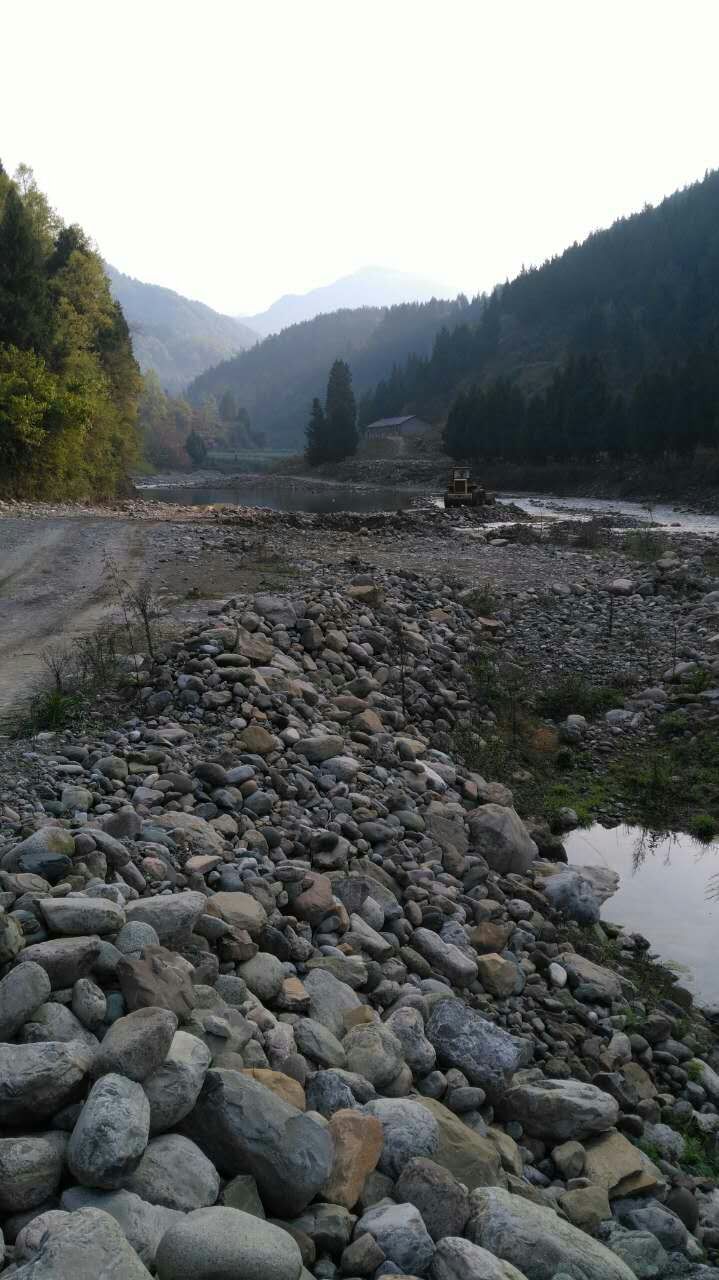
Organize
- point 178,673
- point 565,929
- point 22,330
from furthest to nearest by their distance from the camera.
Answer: point 22,330 < point 178,673 < point 565,929

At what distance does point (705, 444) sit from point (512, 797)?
192 ft

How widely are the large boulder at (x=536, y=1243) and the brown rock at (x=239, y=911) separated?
6.28 ft

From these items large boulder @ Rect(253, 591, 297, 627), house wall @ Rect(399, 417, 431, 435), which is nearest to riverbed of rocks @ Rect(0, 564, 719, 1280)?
large boulder @ Rect(253, 591, 297, 627)

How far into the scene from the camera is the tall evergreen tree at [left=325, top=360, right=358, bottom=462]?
103625 mm

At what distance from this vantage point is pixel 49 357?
116ft

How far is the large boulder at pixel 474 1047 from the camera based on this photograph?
466cm

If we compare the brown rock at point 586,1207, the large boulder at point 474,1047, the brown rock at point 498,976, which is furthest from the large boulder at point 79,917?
the brown rock at point 498,976

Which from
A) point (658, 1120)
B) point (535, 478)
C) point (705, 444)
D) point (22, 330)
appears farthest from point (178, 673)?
point (535, 478)

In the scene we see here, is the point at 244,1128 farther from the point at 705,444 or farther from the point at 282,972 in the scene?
the point at 705,444

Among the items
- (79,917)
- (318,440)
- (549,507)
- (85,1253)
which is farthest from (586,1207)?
(318,440)

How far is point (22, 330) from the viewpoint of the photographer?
33156 millimetres

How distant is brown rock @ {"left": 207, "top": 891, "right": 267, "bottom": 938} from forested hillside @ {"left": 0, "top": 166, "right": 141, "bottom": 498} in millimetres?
29121

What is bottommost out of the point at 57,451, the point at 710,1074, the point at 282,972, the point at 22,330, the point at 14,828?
the point at 710,1074

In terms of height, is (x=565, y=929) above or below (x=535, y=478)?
below
